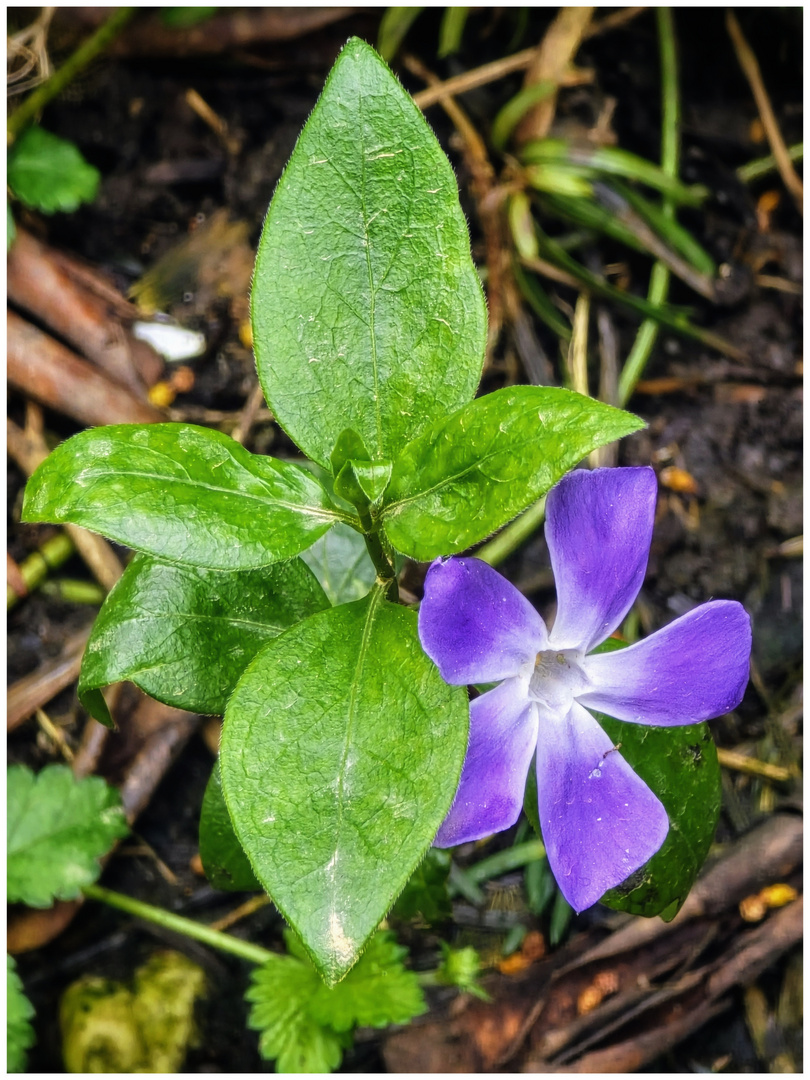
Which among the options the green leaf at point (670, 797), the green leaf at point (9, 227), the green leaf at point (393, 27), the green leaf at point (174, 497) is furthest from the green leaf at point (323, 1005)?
the green leaf at point (393, 27)

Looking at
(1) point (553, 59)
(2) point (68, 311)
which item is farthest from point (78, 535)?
(1) point (553, 59)

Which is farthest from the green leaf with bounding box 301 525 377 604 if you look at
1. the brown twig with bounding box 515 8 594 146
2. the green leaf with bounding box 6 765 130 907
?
the brown twig with bounding box 515 8 594 146

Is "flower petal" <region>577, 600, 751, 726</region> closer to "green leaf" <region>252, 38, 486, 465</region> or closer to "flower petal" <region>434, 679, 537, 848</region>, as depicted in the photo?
"flower petal" <region>434, 679, 537, 848</region>

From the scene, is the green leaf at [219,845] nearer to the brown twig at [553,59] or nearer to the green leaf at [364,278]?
the green leaf at [364,278]

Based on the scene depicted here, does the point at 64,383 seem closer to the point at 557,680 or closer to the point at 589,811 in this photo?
the point at 557,680

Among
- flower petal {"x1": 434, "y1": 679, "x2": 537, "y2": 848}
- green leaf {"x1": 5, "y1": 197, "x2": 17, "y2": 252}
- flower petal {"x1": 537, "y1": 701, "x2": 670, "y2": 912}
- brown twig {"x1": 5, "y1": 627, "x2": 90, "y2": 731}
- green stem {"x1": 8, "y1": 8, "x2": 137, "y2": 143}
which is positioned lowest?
brown twig {"x1": 5, "y1": 627, "x2": 90, "y2": 731}

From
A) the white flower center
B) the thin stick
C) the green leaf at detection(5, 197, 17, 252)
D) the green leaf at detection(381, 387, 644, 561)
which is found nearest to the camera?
the green leaf at detection(381, 387, 644, 561)
